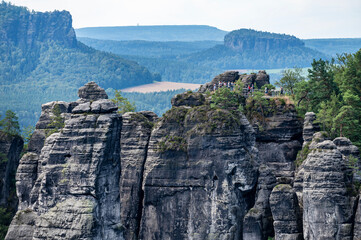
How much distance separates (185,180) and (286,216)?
955cm

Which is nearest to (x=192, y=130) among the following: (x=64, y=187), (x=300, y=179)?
(x=300, y=179)

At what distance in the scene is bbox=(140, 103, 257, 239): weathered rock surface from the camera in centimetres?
7456

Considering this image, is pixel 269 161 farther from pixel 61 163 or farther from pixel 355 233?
pixel 61 163

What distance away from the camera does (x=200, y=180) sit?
247ft

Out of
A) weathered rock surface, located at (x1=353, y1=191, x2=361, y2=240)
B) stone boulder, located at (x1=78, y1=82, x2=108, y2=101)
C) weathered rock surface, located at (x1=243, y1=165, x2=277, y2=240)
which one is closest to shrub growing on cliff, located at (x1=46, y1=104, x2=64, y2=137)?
stone boulder, located at (x1=78, y1=82, x2=108, y2=101)

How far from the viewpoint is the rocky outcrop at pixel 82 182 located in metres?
64.2

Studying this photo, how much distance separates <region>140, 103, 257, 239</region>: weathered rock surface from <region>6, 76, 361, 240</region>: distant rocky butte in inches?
3.4

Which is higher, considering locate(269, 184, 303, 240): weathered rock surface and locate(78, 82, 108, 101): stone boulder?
locate(78, 82, 108, 101): stone boulder

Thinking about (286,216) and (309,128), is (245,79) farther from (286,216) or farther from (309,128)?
(286,216)

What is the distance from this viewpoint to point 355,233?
7000 centimetres

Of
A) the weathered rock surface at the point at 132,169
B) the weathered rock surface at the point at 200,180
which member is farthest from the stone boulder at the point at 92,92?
the weathered rock surface at the point at 200,180

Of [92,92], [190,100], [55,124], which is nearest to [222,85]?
[190,100]

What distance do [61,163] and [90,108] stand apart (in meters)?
5.08

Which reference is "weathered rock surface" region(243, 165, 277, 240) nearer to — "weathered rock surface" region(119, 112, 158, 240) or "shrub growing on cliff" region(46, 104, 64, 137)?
"weathered rock surface" region(119, 112, 158, 240)
